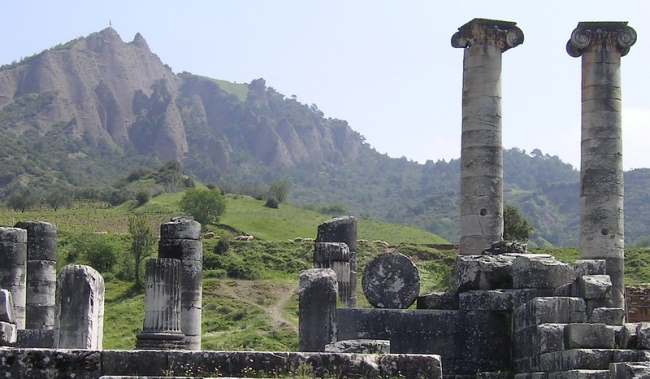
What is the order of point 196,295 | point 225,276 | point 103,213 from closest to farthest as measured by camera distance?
point 196,295 → point 225,276 → point 103,213

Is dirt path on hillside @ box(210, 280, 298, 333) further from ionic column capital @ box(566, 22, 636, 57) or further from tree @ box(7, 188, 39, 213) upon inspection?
tree @ box(7, 188, 39, 213)

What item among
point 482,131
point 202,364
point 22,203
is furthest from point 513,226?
point 22,203

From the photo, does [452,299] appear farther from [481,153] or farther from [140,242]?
[140,242]

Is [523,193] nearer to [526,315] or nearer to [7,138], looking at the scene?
[7,138]

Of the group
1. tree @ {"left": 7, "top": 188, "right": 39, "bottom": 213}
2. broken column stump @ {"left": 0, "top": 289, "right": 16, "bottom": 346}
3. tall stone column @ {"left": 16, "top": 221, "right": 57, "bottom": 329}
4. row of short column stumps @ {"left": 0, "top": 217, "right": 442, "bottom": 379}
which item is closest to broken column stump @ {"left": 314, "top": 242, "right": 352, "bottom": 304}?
row of short column stumps @ {"left": 0, "top": 217, "right": 442, "bottom": 379}

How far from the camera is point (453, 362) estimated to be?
21297mm

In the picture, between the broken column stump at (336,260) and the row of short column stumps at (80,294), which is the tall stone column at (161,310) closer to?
the row of short column stumps at (80,294)

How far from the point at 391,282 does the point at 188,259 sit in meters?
6.79

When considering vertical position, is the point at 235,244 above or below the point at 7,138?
below

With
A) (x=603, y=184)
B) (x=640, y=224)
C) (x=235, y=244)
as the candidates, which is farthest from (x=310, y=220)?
(x=603, y=184)

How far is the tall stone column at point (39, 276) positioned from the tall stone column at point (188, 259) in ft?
14.6

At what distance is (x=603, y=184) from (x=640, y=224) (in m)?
129

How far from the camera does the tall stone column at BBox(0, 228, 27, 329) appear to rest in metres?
27.6

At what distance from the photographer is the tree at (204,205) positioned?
93.5 meters
